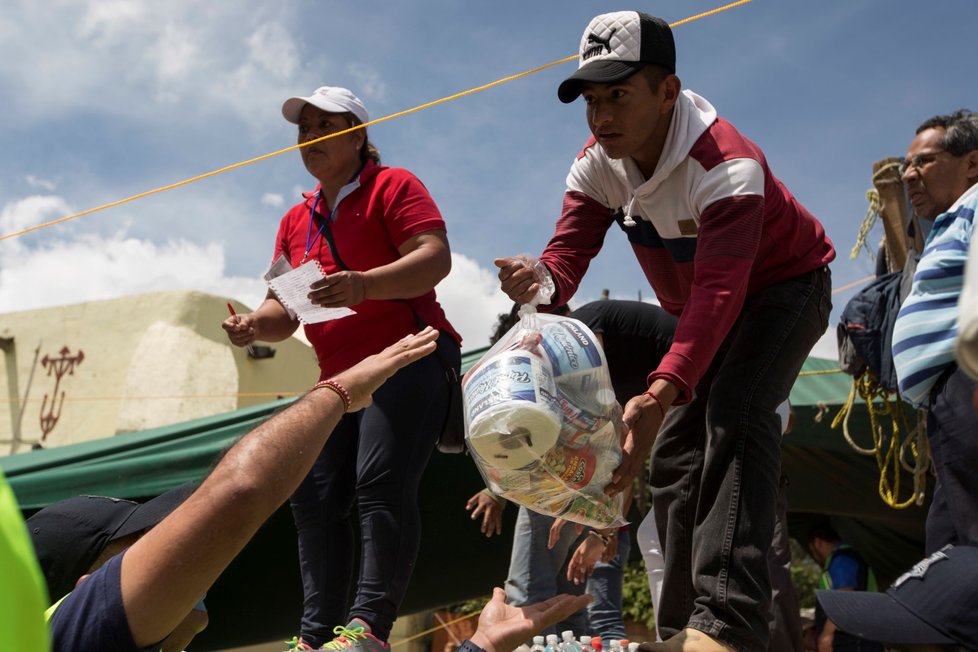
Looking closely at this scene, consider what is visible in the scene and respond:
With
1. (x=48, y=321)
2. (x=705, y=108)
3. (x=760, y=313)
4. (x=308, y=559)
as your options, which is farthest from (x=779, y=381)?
(x=48, y=321)

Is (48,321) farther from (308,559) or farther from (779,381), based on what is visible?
(779,381)

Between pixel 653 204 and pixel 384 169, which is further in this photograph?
pixel 384 169

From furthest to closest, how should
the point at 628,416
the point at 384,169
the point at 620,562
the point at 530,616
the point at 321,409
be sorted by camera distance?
the point at 620,562, the point at 384,169, the point at 530,616, the point at 628,416, the point at 321,409

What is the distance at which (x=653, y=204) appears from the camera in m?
2.53

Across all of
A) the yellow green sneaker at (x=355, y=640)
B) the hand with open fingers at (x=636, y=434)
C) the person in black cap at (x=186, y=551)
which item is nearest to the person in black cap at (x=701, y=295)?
the hand with open fingers at (x=636, y=434)

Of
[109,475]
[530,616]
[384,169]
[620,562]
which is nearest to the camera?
[530,616]

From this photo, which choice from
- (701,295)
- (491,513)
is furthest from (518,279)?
(491,513)

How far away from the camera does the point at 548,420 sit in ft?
6.76

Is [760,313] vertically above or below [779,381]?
above

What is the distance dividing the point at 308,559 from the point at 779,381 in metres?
1.38

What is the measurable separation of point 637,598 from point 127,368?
283 inches

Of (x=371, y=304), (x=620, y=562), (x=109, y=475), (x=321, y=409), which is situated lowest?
(x=620, y=562)

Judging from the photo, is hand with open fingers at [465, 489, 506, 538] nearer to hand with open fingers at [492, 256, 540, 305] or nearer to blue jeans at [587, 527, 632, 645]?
blue jeans at [587, 527, 632, 645]

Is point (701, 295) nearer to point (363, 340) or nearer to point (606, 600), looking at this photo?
point (363, 340)
